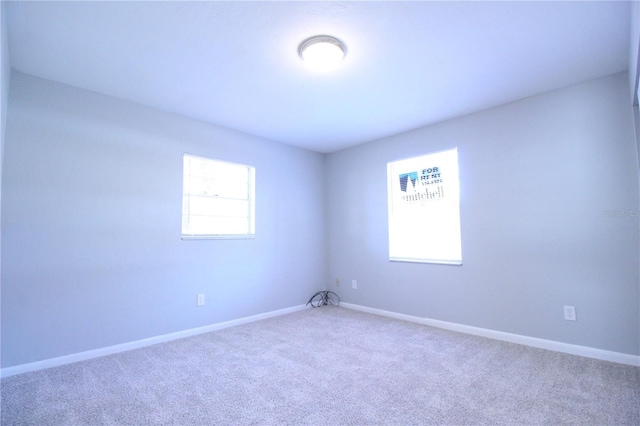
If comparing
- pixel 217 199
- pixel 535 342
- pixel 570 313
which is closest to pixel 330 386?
pixel 535 342

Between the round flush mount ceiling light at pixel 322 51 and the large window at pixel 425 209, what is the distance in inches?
76.5

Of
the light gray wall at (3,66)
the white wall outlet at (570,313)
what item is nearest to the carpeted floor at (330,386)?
the white wall outlet at (570,313)

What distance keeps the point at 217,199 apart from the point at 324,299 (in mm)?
2206

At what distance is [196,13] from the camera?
1.81 meters

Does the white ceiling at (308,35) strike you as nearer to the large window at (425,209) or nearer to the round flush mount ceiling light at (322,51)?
the round flush mount ceiling light at (322,51)

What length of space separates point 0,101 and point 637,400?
4407 mm

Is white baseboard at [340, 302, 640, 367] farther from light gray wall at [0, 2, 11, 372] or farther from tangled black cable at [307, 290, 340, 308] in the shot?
light gray wall at [0, 2, 11, 372]

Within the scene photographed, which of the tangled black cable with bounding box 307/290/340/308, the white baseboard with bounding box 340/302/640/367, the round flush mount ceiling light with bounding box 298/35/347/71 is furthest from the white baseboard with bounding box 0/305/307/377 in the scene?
the round flush mount ceiling light with bounding box 298/35/347/71

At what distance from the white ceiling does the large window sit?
742mm

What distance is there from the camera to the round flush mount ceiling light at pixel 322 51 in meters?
2.04

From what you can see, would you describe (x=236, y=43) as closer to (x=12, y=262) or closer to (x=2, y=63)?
(x=2, y=63)

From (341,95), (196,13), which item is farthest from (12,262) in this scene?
(341,95)

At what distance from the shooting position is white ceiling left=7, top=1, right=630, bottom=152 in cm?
181

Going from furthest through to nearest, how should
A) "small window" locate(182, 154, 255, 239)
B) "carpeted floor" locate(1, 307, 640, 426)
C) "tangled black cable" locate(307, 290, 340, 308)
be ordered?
"tangled black cable" locate(307, 290, 340, 308)
"small window" locate(182, 154, 255, 239)
"carpeted floor" locate(1, 307, 640, 426)
